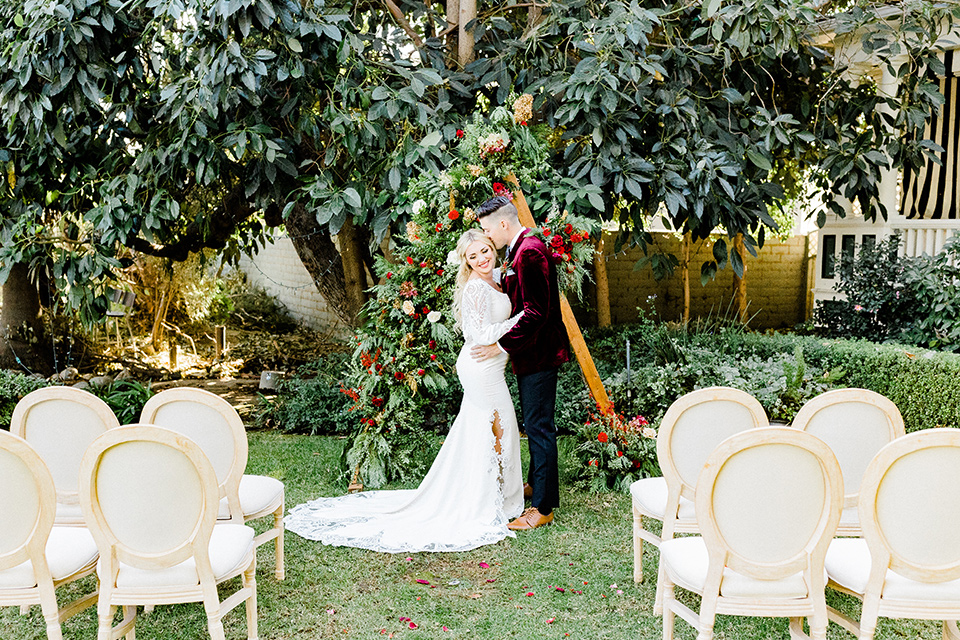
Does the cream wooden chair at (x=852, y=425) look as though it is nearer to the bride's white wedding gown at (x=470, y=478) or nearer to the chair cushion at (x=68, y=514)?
the bride's white wedding gown at (x=470, y=478)

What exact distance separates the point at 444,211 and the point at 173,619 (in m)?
2.56

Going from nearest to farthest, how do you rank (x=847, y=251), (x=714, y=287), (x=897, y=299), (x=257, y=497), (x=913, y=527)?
(x=913, y=527)
(x=257, y=497)
(x=897, y=299)
(x=847, y=251)
(x=714, y=287)

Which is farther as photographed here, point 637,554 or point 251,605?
point 637,554

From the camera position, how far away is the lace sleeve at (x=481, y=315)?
4191 mm

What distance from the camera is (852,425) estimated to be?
3152 millimetres

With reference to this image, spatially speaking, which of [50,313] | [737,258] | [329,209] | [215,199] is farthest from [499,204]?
[50,313]

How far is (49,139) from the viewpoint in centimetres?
509

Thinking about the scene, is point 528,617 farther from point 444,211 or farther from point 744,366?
point 744,366

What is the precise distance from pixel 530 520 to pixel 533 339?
0.96 metres

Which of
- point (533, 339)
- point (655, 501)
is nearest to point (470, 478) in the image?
point (533, 339)

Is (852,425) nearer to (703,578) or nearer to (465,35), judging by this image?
(703,578)

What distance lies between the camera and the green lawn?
307 centimetres

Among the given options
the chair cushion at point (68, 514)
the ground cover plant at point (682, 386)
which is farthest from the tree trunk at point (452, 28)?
the chair cushion at point (68, 514)

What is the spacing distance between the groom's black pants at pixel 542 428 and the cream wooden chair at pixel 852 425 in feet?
4.65
